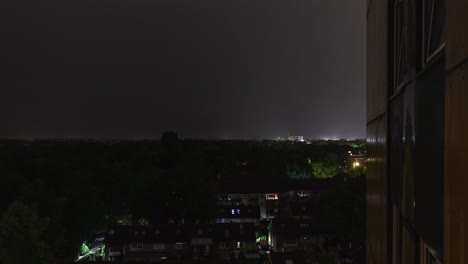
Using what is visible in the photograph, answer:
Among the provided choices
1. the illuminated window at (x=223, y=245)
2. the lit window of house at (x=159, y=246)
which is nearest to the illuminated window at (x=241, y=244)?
the illuminated window at (x=223, y=245)

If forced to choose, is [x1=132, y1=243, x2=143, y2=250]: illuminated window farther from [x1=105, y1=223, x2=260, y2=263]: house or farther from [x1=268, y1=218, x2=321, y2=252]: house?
[x1=268, y1=218, x2=321, y2=252]: house

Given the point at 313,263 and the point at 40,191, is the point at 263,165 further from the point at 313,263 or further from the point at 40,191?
the point at 313,263

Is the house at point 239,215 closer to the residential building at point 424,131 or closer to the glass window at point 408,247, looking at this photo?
the residential building at point 424,131

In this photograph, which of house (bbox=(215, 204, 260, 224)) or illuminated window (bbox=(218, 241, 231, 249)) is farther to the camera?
house (bbox=(215, 204, 260, 224))

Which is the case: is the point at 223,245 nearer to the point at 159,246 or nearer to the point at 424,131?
the point at 159,246

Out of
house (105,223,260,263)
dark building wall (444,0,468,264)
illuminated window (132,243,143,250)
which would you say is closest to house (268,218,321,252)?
house (105,223,260,263)

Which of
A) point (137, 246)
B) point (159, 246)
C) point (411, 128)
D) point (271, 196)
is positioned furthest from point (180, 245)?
point (411, 128)

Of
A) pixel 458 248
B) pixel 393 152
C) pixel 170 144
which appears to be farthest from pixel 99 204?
pixel 170 144
